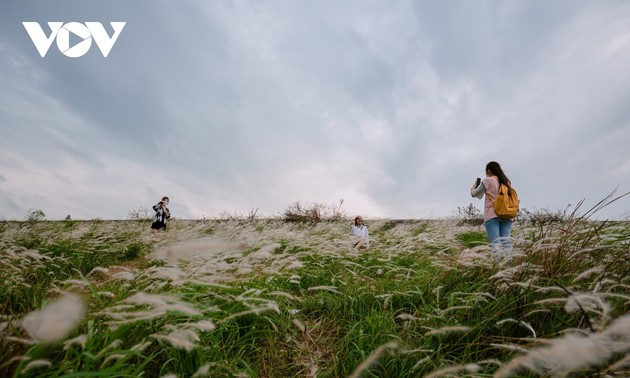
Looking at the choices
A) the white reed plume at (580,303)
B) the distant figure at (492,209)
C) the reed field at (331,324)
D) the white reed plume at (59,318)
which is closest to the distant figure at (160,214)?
the reed field at (331,324)

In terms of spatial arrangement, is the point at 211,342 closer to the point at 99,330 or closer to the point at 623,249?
the point at 99,330

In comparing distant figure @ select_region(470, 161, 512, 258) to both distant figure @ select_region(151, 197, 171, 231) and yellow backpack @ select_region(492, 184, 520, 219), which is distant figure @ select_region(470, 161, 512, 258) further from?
distant figure @ select_region(151, 197, 171, 231)

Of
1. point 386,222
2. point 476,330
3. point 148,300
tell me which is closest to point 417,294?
point 476,330

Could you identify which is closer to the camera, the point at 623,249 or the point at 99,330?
the point at 99,330

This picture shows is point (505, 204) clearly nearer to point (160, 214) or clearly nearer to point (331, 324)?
point (331, 324)

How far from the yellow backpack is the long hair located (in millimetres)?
120

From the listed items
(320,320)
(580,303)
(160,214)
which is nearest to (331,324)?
(320,320)

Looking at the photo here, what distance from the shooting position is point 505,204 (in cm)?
596

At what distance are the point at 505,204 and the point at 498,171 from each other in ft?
2.34

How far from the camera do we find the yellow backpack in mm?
5961

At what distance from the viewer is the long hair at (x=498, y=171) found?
6.20 meters

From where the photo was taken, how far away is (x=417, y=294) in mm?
3566

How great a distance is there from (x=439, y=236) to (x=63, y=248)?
8.01 meters

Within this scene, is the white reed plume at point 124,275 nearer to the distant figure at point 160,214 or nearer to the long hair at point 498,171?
the long hair at point 498,171
